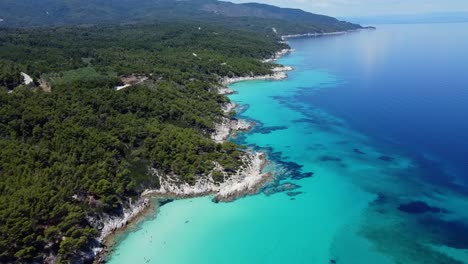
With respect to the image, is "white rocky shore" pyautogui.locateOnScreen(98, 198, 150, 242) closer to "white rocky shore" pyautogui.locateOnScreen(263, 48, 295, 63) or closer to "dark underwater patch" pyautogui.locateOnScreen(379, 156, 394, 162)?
"dark underwater patch" pyautogui.locateOnScreen(379, 156, 394, 162)

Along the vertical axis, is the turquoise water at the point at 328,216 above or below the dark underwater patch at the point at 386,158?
below

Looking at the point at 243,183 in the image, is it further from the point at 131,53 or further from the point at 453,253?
the point at 131,53

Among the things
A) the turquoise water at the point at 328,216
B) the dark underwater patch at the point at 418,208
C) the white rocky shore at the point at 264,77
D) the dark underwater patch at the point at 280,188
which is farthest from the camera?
the white rocky shore at the point at 264,77

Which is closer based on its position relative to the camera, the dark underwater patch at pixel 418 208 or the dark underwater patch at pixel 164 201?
the dark underwater patch at pixel 418 208

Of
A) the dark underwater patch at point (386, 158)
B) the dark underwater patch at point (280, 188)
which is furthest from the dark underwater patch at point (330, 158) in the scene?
the dark underwater patch at point (280, 188)

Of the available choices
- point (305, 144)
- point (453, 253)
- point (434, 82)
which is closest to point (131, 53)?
point (305, 144)

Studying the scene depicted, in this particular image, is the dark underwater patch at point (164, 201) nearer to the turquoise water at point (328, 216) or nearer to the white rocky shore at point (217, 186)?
the turquoise water at point (328, 216)

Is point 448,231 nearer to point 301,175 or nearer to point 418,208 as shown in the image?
point 418,208
